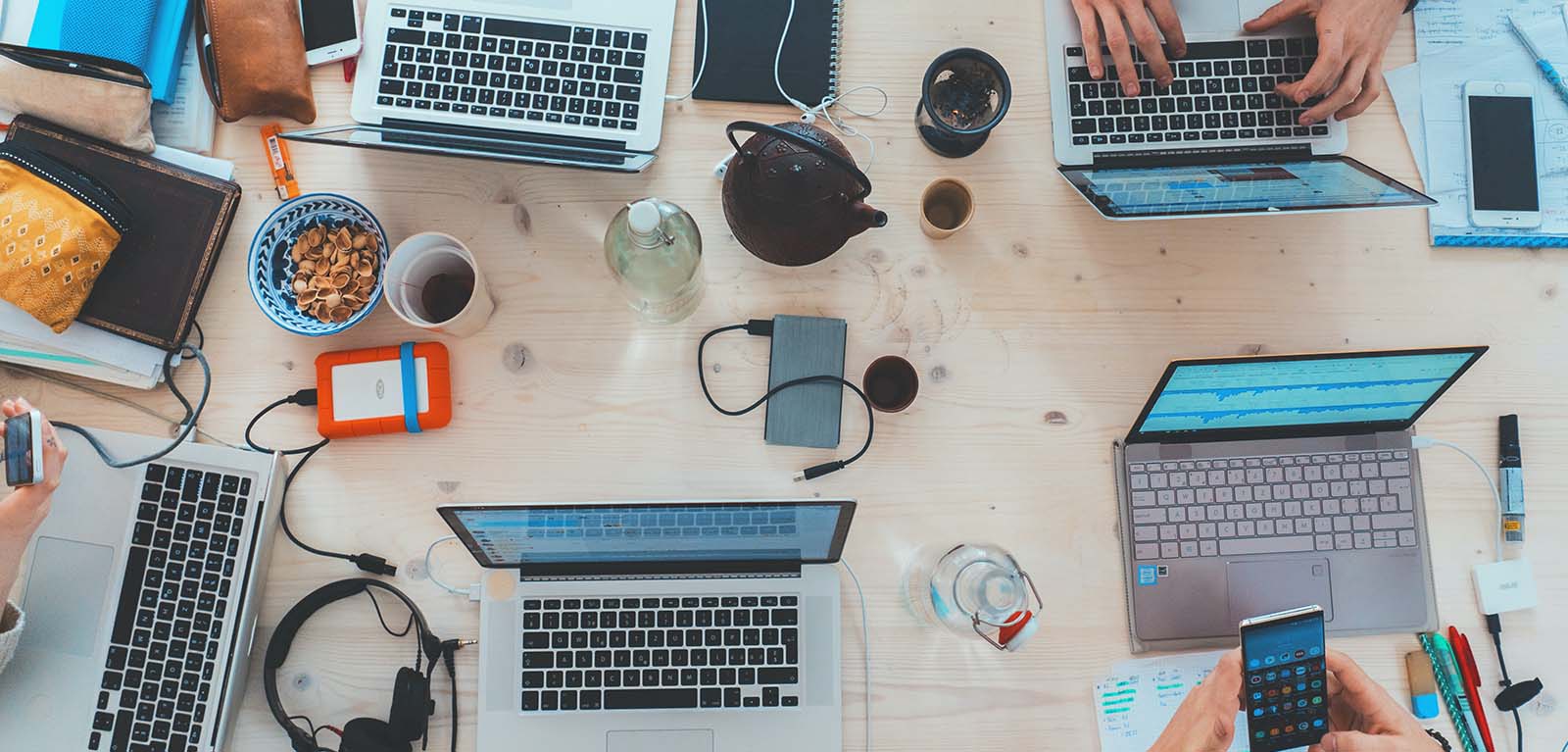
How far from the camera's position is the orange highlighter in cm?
108

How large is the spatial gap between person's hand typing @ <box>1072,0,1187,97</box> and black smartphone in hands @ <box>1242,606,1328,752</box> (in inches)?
24.2

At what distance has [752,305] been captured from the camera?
1.08m

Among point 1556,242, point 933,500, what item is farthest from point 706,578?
point 1556,242

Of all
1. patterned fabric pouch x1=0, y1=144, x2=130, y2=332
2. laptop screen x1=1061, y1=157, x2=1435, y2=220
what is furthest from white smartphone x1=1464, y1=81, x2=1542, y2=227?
patterned fabric pouch x1=0, y1=144, x2=130, y2=332

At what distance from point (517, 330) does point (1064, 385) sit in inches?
25.9

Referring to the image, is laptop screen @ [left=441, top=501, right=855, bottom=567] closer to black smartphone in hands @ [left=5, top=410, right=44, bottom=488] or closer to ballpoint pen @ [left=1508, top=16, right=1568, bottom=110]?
black smartphone in hands @ [left=5, top=410, right=44, bottom=488]

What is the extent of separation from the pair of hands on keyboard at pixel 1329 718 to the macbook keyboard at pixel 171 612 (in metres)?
1.01

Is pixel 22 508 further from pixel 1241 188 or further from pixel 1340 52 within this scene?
pixel 1340 52

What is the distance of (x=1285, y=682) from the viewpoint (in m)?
0.93

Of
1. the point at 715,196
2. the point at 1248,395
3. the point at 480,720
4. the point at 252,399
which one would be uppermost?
the point at 715,196

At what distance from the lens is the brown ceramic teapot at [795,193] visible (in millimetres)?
872

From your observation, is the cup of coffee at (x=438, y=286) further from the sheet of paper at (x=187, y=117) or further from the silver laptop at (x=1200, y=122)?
the silver laptop at (x=1200, y=122)

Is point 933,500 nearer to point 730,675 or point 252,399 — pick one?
point 730,675

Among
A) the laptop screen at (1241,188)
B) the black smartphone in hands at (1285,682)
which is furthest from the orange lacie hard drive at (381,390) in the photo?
the black smartphone in hands at (1285,682)
